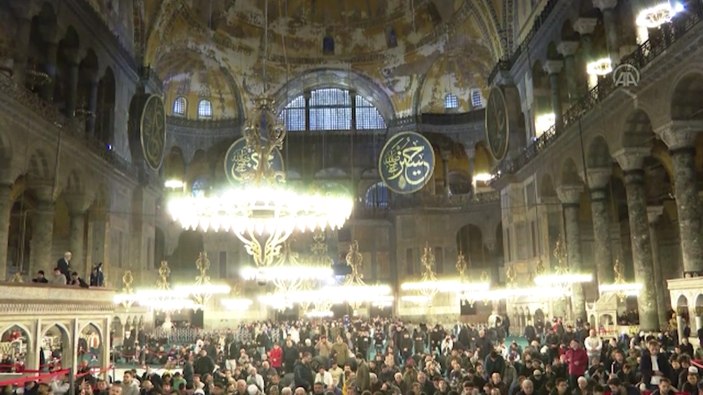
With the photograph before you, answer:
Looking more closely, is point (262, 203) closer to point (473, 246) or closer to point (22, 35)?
point (22, 35)

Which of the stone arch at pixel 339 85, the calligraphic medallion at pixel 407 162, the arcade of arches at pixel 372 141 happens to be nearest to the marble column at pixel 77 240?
the arcade of arches at pixel 372 141

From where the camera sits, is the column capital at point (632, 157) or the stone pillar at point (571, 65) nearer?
the column capital at point (632, 157)

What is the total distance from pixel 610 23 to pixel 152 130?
37.5 feet

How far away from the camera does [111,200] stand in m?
15.9

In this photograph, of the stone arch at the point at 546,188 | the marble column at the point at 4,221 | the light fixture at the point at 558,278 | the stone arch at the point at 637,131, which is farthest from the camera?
the stone arch at the point at 546,188

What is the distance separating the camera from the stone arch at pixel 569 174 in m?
14.5

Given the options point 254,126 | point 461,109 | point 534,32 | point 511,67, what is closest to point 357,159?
point 461,109

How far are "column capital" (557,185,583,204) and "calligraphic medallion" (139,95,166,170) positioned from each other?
1040 centimetres

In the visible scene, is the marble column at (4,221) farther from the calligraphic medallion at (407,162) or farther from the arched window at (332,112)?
the arched window at (332,112)

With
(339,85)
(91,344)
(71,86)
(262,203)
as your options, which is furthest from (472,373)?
(339,85)

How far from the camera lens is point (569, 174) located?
48.2ft

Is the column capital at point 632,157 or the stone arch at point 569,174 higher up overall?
the stone arch at point 569,174

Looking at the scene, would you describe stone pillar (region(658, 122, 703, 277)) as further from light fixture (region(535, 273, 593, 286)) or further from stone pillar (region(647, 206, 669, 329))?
stone pillar (region(647, 206, 669, 329))

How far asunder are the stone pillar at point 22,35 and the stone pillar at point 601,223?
11478 mm
